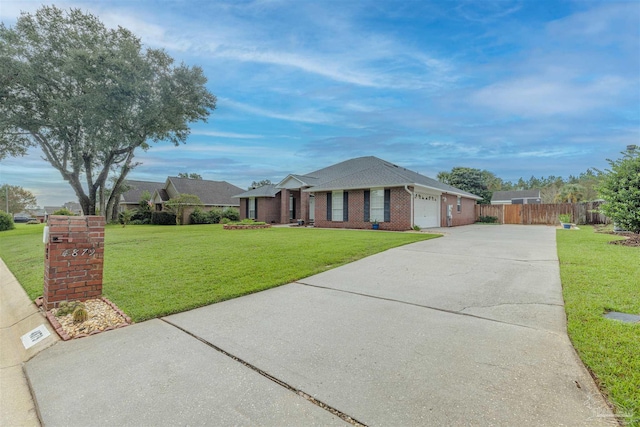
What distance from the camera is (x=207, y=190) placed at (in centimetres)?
3597

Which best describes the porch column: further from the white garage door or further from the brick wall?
the white garage door

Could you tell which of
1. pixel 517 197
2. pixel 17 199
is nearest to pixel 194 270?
pixel 517 197

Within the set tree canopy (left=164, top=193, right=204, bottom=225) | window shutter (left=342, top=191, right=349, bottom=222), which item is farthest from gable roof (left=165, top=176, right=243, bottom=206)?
window shutter (left=342, top=191, right=349, bottom=222)

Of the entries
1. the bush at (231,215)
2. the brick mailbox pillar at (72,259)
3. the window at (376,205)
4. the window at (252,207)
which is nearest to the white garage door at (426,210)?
the window at (376,205)

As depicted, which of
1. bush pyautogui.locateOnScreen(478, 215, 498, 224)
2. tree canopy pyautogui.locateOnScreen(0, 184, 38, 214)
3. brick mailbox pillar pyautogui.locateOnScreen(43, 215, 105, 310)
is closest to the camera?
brick mailbox pillar pyautogui.locateOnScreen(43, 215, 105, 310)

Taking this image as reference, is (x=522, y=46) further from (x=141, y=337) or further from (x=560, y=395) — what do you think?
(x=141, y=337)

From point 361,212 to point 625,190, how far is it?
36.8 feet

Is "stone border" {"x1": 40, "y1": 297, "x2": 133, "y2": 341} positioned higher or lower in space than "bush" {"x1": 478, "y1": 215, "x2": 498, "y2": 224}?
lower

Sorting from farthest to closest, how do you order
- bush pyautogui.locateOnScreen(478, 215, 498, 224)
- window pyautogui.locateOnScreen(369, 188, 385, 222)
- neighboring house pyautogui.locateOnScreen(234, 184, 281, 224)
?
bush pyautogui.locateOnScreen(478, 215, 498, 224), neighboring house pyautogui.locateOnScreen(234, 184, 281, 224), window pyautogui.locateOnScreen(369, 188, 385, 222)

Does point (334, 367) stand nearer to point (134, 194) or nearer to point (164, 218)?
point (164, 218)

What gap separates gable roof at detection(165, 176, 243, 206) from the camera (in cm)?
3394

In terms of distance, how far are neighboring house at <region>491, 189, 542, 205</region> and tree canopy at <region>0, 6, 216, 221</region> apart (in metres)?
47.7

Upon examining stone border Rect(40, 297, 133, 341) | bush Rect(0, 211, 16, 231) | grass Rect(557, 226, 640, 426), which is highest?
bush Rect(0, 211, 16, 231)

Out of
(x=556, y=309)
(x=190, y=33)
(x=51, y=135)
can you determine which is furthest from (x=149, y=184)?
(x=556, y=309)
